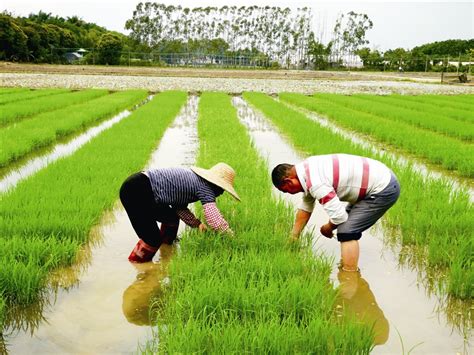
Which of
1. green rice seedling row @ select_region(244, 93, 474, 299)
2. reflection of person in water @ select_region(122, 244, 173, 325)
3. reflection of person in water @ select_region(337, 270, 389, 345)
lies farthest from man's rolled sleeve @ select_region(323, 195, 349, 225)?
reflection of person in water @ select_region(122, 244, 173, 325)

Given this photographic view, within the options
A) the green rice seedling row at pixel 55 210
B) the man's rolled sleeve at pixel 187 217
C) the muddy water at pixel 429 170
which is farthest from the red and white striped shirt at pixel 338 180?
the muddy water at pixel 429 170

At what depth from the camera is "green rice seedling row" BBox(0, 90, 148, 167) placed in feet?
19.5

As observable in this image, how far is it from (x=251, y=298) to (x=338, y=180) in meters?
0.87

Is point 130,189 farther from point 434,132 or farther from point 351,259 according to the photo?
point 434,132

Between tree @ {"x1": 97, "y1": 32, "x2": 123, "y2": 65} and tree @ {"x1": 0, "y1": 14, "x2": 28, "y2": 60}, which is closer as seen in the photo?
tree @ {"x1": 0, "y1": 14, "x2": 28, "y2": 60}

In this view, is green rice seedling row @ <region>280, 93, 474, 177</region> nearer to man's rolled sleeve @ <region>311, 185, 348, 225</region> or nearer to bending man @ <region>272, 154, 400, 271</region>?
bending man @ <region>272, 154, 400, 271</region>

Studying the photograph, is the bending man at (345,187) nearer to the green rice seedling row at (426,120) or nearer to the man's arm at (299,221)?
the man's arm at (299,221)

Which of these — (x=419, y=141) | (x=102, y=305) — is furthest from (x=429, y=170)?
(x=102, y=305)

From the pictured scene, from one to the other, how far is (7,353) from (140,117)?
7426mm

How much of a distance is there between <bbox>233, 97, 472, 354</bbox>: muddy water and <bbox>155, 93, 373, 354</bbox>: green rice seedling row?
0.52ft

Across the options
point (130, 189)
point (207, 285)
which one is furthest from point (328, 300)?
point (130, 189)

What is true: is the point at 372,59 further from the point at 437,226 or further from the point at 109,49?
the point at 437,226

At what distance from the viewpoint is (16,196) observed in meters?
3.78

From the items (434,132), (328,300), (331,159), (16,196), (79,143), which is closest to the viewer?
(328,300)
